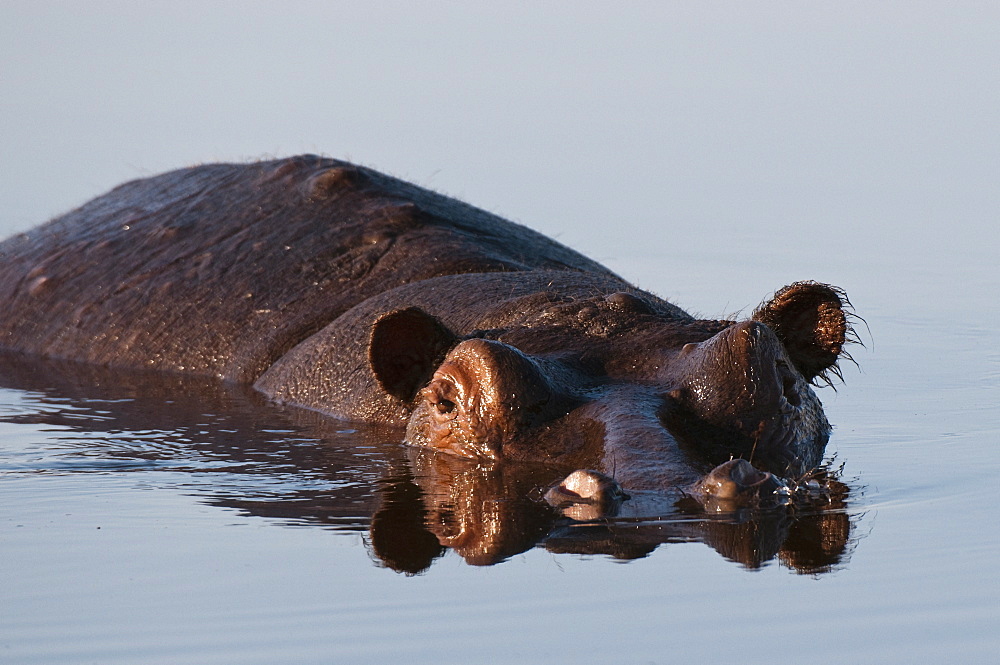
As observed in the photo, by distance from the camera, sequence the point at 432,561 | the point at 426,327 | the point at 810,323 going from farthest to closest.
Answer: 1. the point at 810,323
2. the point at 426,327
3. the point at 432,561

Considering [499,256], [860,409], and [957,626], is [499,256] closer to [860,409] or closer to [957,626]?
[860,409]

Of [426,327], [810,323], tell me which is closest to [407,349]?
[426,327]

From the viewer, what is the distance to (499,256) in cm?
1002

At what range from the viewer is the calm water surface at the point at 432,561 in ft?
15.1

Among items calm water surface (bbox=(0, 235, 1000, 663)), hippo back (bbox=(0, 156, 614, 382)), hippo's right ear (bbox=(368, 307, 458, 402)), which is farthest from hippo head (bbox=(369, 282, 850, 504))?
hippo back (bbox=(0, 156, 614, 382))

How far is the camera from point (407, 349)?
7.54 metres

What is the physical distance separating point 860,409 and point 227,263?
12.8ft

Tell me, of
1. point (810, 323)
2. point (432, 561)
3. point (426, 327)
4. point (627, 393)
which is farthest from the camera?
point (810, 323)

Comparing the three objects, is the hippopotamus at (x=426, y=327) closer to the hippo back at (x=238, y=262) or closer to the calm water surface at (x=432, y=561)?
the hippo back at (x=238, y=262)

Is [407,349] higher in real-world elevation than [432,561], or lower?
higher

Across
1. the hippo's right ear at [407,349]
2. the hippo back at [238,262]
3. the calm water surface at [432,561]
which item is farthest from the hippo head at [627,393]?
the hippo back at [238,262]

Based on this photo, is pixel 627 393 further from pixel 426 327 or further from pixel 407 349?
pixel 407 349

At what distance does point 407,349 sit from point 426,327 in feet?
0.52

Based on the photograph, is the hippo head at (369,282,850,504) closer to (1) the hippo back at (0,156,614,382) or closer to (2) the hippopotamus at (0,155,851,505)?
(2) the hippopotamus at (0,155,851,505)
